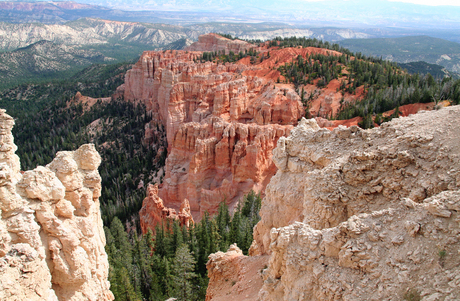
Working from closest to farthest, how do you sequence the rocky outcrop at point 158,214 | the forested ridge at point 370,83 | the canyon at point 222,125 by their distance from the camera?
1. the rocky outcrop at point 158,214
2. the forested ridge at point 370,83
3. the canyon at point 222,125

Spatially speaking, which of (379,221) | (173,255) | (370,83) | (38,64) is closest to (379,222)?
(379,221)

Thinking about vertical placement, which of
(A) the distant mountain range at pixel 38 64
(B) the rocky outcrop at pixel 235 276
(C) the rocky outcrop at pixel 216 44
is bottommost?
(B) the rocky outcrop at pixel 235 276

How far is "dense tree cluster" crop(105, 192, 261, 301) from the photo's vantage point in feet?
63.2

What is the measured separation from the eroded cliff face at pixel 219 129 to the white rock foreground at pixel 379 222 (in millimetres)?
19744

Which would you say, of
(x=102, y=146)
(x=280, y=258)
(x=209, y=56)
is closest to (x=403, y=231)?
(x=280, y=258)

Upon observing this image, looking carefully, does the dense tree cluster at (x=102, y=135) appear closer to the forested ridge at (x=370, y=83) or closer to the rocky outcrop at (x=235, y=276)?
the rocky outcrop at (x=235, y=276)

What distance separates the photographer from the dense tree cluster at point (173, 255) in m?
19.2

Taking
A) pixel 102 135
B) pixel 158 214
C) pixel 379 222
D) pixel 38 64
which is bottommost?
pixel 102 135

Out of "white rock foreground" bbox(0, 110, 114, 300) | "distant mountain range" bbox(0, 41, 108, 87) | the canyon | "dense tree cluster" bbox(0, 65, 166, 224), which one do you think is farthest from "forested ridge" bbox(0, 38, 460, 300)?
"distant mountain range" bbox(0, 41, 108, 87)

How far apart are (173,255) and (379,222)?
20641 millimetres

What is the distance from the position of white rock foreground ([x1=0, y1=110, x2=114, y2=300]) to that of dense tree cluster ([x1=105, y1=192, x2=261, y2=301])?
9.26 m

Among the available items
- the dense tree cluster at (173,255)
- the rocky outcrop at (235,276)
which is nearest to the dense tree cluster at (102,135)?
the dense tree cluster at (173,255)

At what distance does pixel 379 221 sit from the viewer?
304 inches

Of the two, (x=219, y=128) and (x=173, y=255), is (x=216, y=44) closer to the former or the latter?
(x=219, y=128)
